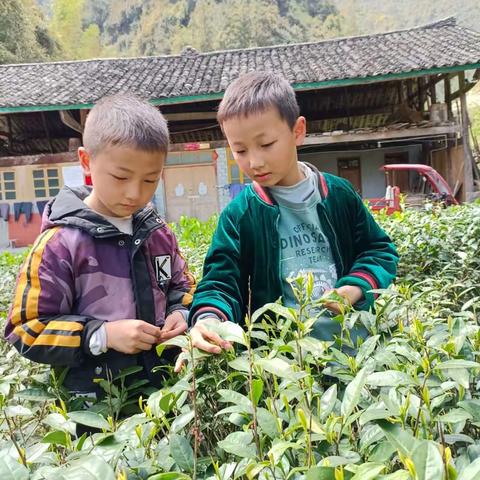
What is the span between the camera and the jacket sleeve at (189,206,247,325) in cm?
121

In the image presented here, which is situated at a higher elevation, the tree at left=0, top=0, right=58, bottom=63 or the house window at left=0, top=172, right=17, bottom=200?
the tree at left=0, top=0, right=58, bottom=63

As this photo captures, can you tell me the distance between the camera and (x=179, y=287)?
1447 mm

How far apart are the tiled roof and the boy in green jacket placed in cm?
804

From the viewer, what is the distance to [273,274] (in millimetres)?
1431

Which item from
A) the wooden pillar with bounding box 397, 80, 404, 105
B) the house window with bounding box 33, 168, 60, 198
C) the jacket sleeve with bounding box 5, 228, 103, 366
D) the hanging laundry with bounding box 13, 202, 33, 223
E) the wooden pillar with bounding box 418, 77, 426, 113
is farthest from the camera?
the wooden pillar with bounding box 418, 77, 426, 113

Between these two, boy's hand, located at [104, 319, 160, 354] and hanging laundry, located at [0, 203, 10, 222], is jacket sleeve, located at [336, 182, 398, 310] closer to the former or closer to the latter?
Result: boy's hand, located at [104, 319, 160, 354]

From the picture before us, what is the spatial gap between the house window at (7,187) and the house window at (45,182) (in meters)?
0.48

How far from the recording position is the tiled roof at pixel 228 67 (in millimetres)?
9250

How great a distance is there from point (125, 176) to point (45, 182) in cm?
1007

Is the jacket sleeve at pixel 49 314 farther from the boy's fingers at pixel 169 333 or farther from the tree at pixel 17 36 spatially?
the tree at pixel 17 36

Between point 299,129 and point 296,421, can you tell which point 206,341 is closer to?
point 296,421

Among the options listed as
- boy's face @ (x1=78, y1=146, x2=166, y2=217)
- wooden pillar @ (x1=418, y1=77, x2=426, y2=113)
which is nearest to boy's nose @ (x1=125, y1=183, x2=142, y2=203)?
boy's face @ (x1=78, y1=146, x2=166, y2=217)

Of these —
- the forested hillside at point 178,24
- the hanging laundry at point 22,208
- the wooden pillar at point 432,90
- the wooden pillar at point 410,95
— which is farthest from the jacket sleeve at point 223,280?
the forested hillside at point 178,24

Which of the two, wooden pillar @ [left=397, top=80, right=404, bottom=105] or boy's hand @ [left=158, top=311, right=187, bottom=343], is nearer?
boy's hand @ [left=158, top=311, right=187, bottom=343]
